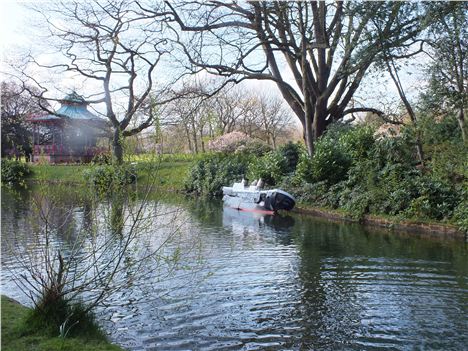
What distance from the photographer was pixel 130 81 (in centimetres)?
2505

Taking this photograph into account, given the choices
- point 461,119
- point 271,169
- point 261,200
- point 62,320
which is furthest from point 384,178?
point 62,320

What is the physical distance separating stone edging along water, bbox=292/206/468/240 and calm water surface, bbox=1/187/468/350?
99 cm

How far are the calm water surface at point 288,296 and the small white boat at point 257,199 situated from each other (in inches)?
254

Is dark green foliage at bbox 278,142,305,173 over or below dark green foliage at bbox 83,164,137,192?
over

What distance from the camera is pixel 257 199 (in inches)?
713

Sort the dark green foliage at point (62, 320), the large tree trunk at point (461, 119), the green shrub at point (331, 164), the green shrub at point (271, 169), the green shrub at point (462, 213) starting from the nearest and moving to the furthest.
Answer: the dark green foliage at point (62, 320)
the green shrub at point (462, 213)
the large tree trunk at point (461, 119)
the green shrub at point (331, 164)
the green shrub at point (271, 169)

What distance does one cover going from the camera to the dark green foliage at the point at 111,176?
205 inches


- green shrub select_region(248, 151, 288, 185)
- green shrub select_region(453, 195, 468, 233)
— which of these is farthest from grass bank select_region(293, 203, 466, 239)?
green shrub select_region(248, 151, 288, 185)

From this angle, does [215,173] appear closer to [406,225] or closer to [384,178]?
[384,178]

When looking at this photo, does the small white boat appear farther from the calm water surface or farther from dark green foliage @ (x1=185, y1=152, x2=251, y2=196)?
the calm water surface

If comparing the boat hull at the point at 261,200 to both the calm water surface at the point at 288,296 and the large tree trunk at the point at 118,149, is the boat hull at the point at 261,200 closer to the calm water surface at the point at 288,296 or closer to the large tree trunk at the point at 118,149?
the calm water surface at the point at 288,296

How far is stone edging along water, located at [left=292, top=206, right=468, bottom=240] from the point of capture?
472 inches

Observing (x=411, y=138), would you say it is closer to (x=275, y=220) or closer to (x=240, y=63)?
(x=275, y=220)

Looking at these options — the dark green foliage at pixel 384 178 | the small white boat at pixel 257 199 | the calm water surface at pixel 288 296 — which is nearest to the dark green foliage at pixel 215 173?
the small white boat at pixel 257 199
